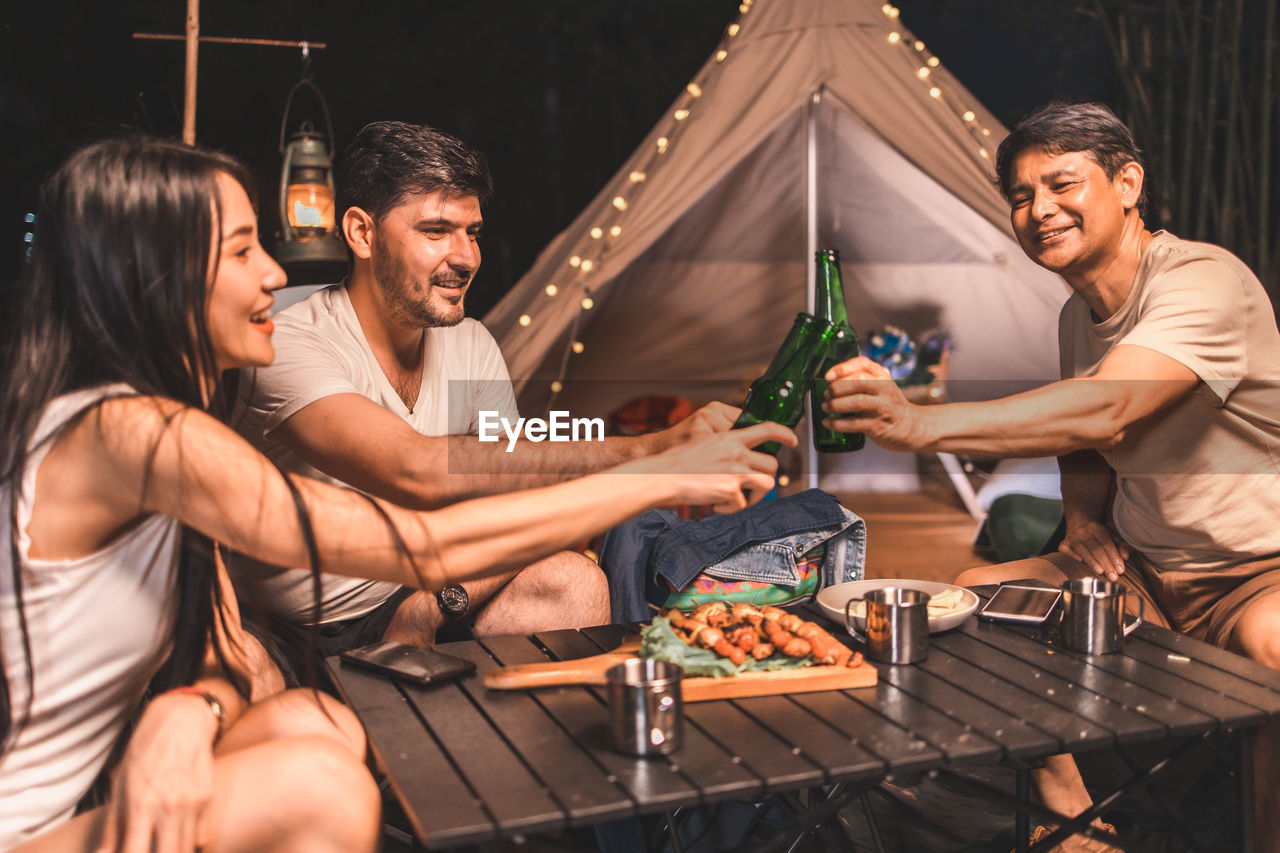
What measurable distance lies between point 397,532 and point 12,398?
481 millimetres

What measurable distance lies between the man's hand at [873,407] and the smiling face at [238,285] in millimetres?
895

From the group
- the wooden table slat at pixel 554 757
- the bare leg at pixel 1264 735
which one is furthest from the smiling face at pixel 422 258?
the bare leg at pixel 1264 735

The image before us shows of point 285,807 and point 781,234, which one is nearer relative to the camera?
point 285,807

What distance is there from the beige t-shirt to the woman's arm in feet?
3.07

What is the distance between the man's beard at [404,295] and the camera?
218cm

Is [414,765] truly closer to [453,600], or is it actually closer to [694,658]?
[694,658]

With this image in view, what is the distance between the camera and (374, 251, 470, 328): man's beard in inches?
85.7

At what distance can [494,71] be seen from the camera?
7605 mm

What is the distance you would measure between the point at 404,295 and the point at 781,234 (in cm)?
357

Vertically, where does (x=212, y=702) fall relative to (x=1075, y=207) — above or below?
below

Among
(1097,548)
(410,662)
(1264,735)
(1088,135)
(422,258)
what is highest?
(1088,135)

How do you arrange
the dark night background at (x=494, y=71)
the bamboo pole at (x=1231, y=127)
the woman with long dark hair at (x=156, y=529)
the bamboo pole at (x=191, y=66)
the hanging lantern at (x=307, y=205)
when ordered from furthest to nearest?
the dark night background at (x=494, y=71)
the bamboo pole at (x=1231, y=127)
the hanging lantern at (x=307, y=205)
the bamboo pole at (x=191, y=66)
the woman with long dark hair at (x=156, y=529)

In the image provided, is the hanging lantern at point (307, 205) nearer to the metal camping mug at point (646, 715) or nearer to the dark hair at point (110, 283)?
the dark hair at point (110, 283)

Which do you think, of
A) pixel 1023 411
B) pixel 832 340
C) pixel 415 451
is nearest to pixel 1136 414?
pixel 1023 411
